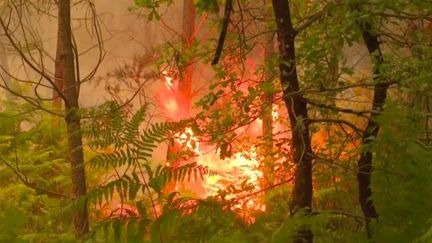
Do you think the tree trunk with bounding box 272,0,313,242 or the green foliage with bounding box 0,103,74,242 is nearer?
the tree trunk with bounding box 272,0,313,242

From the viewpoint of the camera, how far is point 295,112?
265cm

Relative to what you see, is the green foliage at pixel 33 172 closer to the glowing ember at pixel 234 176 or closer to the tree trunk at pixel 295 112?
the glowing ember at pixel 234 176

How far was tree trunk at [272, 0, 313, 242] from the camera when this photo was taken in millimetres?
2547

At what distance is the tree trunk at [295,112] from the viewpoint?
2.55 m

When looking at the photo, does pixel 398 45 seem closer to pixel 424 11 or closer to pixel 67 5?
pixel 424 11

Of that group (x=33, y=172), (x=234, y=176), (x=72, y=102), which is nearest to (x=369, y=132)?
(x=72, y=102)

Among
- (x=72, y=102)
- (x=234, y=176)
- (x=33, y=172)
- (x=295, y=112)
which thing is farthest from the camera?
(x=234, y=176)

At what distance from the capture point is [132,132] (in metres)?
2.34

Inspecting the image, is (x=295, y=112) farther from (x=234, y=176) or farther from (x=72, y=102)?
(x=234, y=176)

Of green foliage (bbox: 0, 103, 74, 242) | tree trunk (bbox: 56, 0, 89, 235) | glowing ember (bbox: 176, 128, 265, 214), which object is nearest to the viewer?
tree trunk (bbox: 56, 0, 89, 235)

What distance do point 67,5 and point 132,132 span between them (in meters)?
1.38

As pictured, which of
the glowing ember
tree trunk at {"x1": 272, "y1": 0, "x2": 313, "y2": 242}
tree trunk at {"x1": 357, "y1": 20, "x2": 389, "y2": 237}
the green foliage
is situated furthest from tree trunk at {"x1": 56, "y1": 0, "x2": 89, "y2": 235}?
tree trunk at {"x1": 357, "y1": 20, "x2": 389, "y2": 237}

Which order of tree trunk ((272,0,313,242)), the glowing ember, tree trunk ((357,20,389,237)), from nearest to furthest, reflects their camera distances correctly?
tree trunk ((272,0,313,242)), tree trunk ((357,20,389,237)), the glowing ember

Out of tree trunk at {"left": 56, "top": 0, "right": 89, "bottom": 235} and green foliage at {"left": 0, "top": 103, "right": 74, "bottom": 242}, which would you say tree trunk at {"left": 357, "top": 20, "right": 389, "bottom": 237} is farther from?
green foliage at {"left": 0, "top": 103, "right": 74, "bottom": 242}
